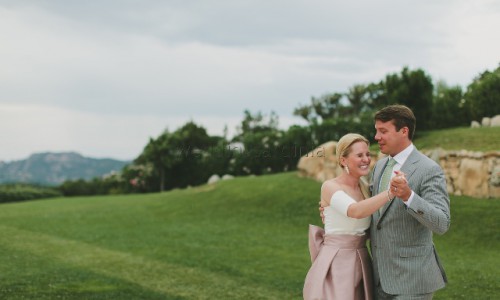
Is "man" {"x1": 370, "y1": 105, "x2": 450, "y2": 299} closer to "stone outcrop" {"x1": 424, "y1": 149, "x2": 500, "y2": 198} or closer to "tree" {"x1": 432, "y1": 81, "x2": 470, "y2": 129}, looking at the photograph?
"stone outcrop" {"x1": 424, "y1": 149, "x2": 500, "y2": 198}

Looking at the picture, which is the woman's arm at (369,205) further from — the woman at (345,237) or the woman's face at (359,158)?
the woman's face at (359,158)

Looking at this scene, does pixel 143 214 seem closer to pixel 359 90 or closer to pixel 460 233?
pixel 460 233

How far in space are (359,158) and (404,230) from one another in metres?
0.60

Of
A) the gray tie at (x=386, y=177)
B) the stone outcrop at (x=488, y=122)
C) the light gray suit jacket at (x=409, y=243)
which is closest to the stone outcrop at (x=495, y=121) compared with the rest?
the stone outcrop at (x=488, y=122)

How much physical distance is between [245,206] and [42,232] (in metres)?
6.21

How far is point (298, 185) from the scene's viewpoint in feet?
64.6

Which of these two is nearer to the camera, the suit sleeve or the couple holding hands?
the suit sleeve

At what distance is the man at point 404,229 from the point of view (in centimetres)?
419

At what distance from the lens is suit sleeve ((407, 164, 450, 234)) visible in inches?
153

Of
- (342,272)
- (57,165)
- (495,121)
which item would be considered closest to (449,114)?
(495,121)

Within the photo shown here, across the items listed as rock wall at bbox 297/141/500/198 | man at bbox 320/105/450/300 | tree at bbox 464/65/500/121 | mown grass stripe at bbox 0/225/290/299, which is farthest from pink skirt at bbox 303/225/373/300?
tree at bbox 464/65/500/121

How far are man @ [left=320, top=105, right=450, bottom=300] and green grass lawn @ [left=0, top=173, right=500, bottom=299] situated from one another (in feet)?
18.0

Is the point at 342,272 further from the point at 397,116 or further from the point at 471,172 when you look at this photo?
the point at 471,172

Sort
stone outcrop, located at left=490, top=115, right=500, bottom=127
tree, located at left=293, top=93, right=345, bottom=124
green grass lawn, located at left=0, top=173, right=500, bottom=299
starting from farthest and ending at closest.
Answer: tree, located at left=293, top=93, right=345, bottom=124
stone outcrop, located at left=490, top=115, right=500, bottom=127
green grass lawn, located at left=0, top=173, right=500, bottom=299
